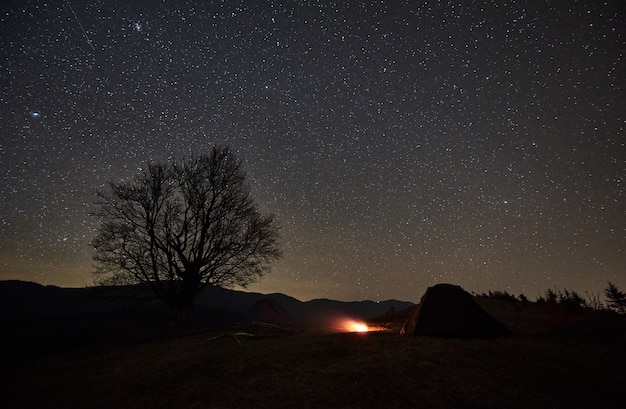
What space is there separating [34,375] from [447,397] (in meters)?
13.6

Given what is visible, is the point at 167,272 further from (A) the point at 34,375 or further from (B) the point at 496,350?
(B) the point at 496,350

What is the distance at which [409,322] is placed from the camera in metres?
12.6

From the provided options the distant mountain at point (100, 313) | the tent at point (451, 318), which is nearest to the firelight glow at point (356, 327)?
the tent at point (451, 318)

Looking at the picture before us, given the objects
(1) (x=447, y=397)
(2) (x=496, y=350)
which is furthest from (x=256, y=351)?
(2) (x=496, y=350)

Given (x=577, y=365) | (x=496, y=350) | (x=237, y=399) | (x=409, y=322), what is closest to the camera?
(x=237, y=399)

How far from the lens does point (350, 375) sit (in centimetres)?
690

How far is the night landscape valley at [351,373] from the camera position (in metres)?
5.88

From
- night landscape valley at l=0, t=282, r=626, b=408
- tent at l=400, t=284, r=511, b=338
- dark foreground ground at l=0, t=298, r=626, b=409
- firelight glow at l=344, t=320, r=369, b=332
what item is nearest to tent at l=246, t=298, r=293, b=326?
firelight glow at l=344, t=320, r=369, b=332

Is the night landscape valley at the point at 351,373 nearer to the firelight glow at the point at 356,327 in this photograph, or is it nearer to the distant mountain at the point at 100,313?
the firelight glow at the point at 356,327

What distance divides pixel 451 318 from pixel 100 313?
86.9 m

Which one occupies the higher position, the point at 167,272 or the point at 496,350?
the point at 167,272

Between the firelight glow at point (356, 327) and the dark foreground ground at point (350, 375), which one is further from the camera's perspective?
the firelight glow at point (356, 327)

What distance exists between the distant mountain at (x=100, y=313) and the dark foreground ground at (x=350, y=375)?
785cm

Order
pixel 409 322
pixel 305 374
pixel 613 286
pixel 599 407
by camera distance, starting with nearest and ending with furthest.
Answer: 1. pixel 599 407
2. pixel 305 374
3. pixel 409 322
4. pixel 613 286
